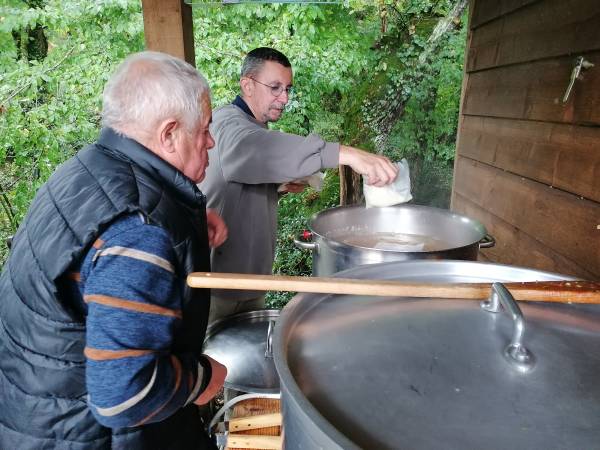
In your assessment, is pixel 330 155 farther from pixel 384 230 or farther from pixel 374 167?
pixel 384 230

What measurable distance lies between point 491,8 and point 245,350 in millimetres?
3326

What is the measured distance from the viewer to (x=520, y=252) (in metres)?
2.78

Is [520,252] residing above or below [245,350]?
above

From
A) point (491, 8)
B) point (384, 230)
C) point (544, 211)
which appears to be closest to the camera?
point (384, 230)

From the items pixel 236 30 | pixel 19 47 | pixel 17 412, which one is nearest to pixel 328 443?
pixel 17 412

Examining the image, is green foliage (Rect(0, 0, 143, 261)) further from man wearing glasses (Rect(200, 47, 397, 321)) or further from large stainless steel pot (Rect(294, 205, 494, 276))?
large stainless steel pot (Rect(294, 205, 494, 276))

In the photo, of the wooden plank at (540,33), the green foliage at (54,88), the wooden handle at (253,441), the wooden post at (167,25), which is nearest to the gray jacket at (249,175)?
the wooden post at (167,25)

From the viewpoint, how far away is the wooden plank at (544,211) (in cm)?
201

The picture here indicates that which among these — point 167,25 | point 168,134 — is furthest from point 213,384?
point 167,25

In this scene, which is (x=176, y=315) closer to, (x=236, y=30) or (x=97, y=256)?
(x=97, y=256)

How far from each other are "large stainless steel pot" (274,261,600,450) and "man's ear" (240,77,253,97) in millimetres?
1739

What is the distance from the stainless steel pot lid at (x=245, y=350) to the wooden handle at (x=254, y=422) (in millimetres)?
96

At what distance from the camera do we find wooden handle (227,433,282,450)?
5.17 feet

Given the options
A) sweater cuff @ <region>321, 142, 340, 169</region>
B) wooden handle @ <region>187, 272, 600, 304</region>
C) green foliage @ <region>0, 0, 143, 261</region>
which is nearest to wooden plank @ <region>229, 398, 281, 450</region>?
wooden handle @ <region>187, 272, 600, 304</region>
